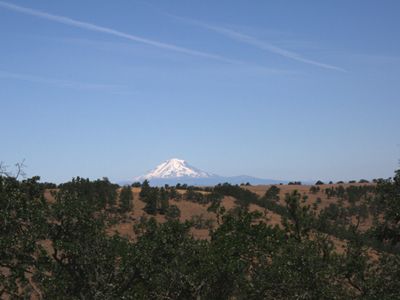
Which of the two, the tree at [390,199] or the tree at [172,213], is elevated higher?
the tree at [390,199]

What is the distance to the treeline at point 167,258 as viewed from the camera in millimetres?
20938

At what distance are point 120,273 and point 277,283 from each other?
7.39 metres

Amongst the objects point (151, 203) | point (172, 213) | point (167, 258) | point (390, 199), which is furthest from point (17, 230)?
point (151, 203)

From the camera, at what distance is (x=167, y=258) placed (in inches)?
941

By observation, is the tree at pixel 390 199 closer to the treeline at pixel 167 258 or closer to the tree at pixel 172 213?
the treeline at pixel 167 258

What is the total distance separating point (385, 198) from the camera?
25.2 m

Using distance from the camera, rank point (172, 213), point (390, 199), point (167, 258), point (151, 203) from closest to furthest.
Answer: point (167, 258) → point (390, 199) → point (172, 213) → point (151, 203)

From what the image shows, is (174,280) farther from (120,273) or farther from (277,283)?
(277,283)

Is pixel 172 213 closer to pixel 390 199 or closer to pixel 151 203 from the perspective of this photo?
pixel 151 203

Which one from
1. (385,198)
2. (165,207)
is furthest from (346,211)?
(385,198)

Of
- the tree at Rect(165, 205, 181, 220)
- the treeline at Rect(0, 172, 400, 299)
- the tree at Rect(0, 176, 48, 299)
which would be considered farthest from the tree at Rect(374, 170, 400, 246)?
the tree at Rect(165, 205, 181, 220)

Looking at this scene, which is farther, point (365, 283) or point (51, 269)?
point (365, 283)

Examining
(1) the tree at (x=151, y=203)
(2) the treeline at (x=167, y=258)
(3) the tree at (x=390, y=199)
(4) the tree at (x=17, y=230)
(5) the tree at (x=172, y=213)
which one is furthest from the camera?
(1) the tree at (x=151, y=203)

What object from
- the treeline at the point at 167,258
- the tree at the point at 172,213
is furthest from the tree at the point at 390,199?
the tree at the point at 172,213
